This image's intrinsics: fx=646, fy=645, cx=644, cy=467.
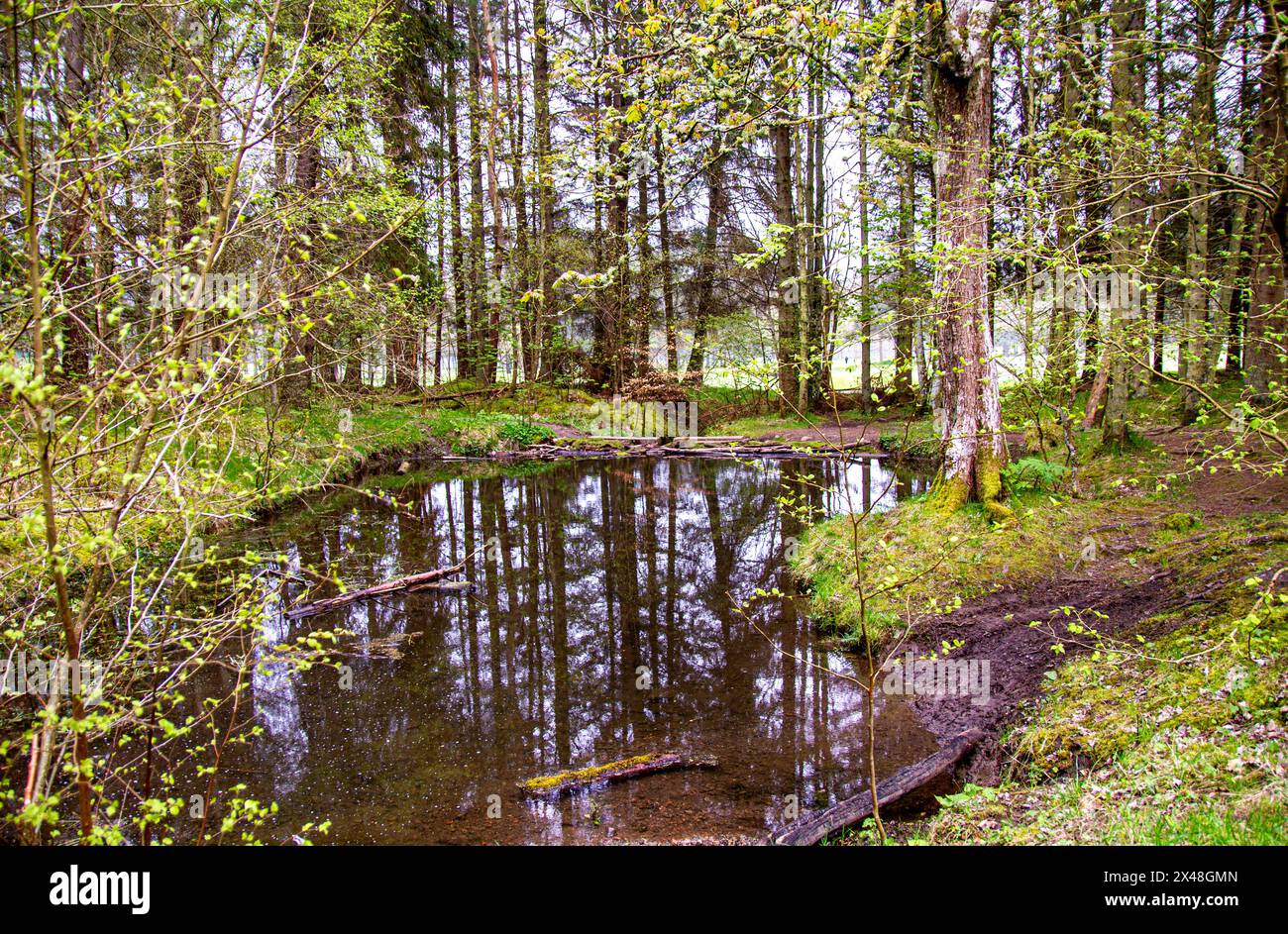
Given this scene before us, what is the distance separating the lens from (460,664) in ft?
19.8

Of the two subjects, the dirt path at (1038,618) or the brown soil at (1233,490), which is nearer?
the dirt path at (1038,618)

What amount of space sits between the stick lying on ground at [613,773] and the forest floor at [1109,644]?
1247 mm

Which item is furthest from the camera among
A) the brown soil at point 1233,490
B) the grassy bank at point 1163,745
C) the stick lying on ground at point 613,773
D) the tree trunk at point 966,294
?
the tree trunk at point 966,294

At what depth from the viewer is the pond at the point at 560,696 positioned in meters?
4.04

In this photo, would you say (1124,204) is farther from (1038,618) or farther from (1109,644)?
(1109,644)

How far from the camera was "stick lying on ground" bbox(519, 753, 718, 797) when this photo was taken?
4223 millimetres

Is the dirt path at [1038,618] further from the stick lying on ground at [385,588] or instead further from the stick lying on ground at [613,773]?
the stick lying on ground at [385,588]

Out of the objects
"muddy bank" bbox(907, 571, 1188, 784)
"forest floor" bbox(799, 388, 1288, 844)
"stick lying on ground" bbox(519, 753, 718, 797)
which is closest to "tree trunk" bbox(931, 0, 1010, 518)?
"forest floor" bbox(799, 388, 1288, 844)

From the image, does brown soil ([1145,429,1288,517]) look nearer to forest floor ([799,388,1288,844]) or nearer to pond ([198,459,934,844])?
forest floor ([799,388,1288,844])

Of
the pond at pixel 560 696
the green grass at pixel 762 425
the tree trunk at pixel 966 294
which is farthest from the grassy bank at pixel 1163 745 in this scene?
the green grass at pixel 762 425

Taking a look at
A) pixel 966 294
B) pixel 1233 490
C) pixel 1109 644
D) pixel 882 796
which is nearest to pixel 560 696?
pixel 882 796

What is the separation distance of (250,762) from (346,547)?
5462mm

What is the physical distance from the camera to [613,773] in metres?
4.37
